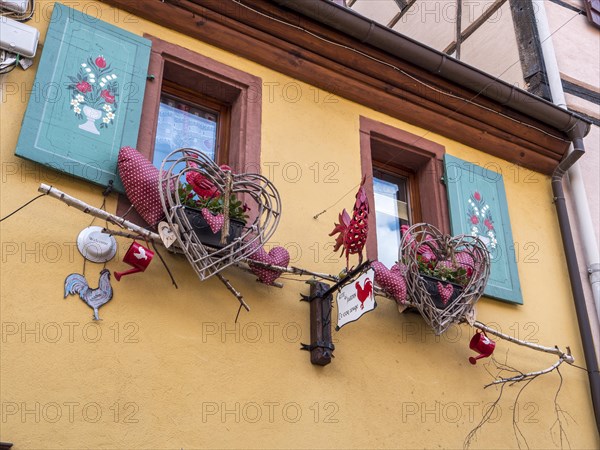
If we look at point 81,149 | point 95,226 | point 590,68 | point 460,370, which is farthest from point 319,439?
point 590,68

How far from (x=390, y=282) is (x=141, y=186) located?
1.68 meters

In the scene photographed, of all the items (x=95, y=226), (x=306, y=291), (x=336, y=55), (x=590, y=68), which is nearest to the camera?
(x=95, y=226)

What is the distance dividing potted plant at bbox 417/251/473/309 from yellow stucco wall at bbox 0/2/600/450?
0.95 ft

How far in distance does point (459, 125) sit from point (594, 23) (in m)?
2.76

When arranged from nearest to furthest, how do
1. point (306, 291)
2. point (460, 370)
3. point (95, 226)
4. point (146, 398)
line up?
point (146, 398), point (95, 226), point (306, 291), point (460, 370)

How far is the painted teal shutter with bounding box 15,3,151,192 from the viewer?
4.11 m

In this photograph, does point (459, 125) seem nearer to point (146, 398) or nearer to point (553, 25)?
→ point (553, 25)

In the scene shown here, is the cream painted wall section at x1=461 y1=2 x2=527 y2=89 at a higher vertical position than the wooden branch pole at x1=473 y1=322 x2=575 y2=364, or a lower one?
higher

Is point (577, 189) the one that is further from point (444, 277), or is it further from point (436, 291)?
point (436, 291)

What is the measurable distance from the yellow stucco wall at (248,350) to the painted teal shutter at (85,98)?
112 mm

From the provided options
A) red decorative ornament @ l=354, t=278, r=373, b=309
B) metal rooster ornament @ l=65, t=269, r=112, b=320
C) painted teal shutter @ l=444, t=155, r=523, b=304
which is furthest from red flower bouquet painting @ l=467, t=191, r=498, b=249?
metal rooster ornament @ l=65, t=269, r=112, b=320

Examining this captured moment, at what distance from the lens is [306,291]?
4.72 m

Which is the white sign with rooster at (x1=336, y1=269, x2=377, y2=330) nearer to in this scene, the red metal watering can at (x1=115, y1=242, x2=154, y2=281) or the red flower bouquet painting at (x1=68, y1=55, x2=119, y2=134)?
the red metal watering can at (x1=115, y1=242, x2=154, y2=281)

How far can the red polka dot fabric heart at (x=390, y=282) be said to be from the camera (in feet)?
15.7
